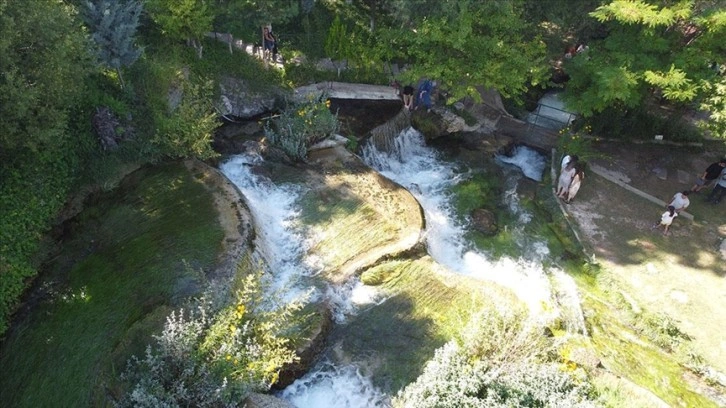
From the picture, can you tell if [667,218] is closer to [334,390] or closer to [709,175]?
[709,175]

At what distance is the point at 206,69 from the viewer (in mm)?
13414

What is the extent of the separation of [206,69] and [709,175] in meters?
13.8

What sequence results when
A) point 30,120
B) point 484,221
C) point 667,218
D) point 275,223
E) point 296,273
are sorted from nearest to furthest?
1. point 30,120
2. point 296,273
3. point 275,223
4. point 667,218
5. point 484,221

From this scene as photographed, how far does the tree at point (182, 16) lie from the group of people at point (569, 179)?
985cm

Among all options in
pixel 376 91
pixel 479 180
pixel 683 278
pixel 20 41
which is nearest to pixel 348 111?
pixel 376 91

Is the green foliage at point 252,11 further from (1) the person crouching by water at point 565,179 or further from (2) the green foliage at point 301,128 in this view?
(1) the person crouching by water at point 565,179

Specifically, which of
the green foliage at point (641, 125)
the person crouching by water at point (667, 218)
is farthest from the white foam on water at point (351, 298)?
the green foliage at point (641, 125)

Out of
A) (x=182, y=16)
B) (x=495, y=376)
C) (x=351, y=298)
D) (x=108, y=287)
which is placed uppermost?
(x=182, y=16)

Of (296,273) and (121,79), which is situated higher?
(121,79)

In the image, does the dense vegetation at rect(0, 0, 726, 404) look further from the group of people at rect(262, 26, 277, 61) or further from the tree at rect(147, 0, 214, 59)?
the group of people at rect(262, 26, 277, 61)

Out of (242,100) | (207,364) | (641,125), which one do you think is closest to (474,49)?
(641,125)

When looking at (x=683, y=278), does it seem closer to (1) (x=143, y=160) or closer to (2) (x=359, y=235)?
(2) (x=359, y=235)

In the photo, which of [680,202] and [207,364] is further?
[680,202]

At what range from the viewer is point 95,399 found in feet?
20.7
